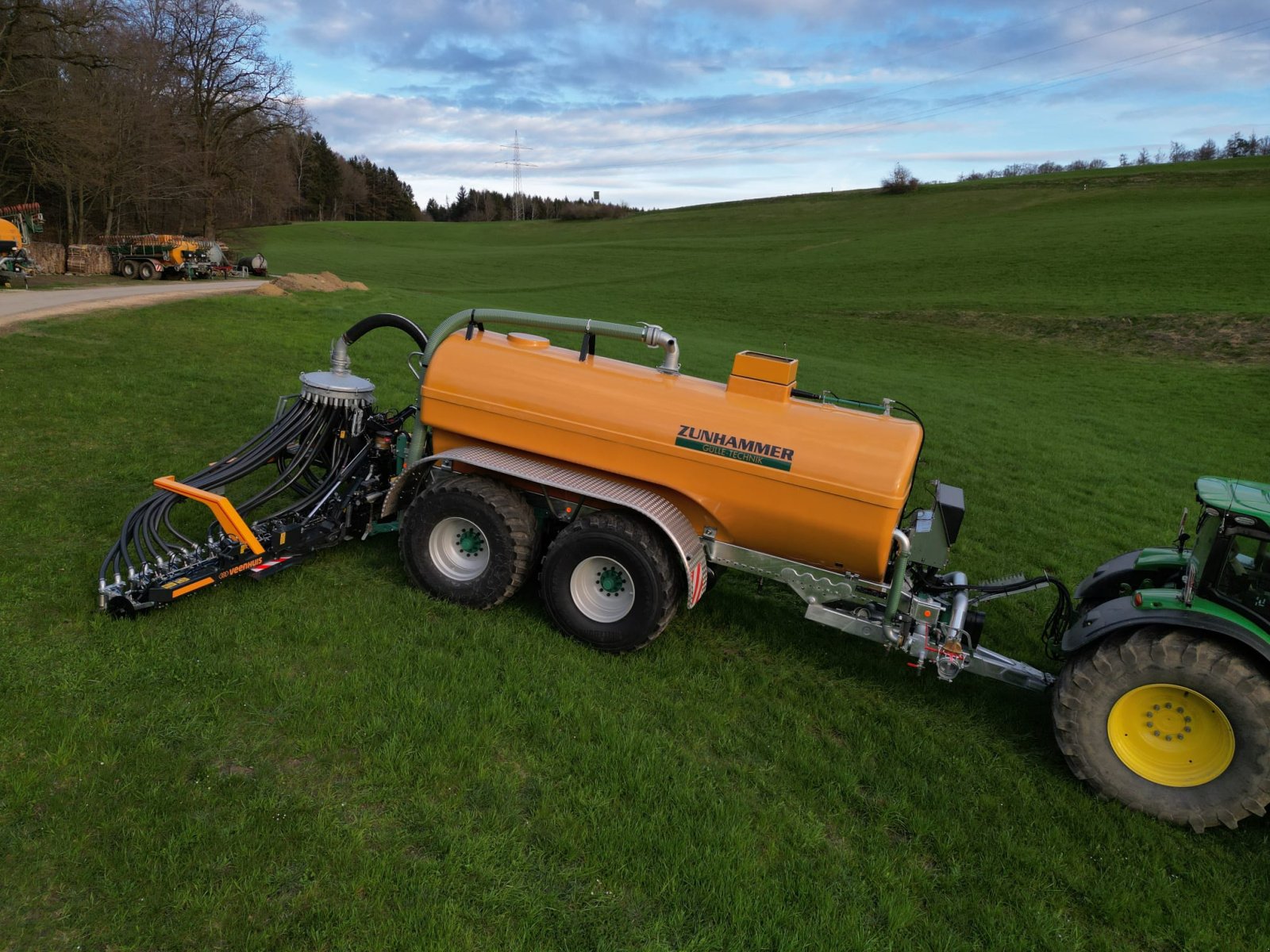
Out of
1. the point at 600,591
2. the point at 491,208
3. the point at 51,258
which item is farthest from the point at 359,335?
the point at 491,208

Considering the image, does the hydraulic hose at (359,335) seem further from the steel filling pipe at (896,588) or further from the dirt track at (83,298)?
the dirt track at (83,298)

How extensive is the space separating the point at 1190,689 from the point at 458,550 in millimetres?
4803

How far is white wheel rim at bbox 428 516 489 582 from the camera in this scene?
227 inches

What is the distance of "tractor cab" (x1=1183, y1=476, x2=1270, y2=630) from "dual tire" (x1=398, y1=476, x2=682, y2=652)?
10.2ft

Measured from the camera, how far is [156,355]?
13328 millimetres

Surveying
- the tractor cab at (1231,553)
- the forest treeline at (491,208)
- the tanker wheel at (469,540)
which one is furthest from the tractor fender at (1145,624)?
the forest treeline at (491,208)

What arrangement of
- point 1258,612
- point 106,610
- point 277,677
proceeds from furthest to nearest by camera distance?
point 106,610 < point 277,677 < point 1258,612

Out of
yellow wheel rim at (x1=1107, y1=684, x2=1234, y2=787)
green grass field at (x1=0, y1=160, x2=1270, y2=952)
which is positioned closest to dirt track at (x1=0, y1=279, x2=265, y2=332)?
green grass field at (x1=0, y1=160, x2=1270, y2=952)

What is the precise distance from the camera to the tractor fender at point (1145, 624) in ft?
13.2

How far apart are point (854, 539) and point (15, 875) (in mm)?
4592

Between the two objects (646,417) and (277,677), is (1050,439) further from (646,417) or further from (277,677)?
(277,677)

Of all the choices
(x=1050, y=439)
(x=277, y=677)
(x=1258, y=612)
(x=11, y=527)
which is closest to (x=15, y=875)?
(x=277, y=677)

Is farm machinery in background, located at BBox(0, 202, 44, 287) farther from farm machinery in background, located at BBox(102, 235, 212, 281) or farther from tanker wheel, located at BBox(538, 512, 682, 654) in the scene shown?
tanker wheel, located at BBox(538, 512, 682, 654)

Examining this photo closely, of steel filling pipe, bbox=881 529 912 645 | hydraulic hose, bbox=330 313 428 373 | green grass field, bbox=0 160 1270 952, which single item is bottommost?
green grass field, bbox=0 160 1270 952
